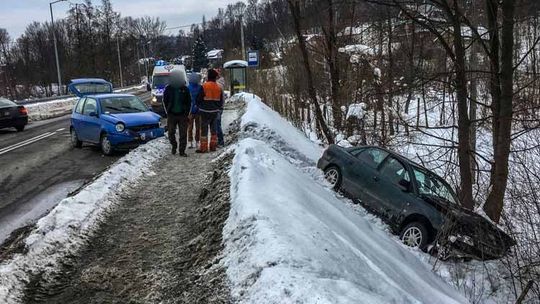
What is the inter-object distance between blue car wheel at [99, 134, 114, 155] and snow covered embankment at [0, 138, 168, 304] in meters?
3.83

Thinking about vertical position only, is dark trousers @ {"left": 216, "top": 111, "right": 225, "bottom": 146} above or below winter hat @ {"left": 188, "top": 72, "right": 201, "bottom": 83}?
below

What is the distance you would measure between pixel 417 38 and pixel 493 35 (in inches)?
485

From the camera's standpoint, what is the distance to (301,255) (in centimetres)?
417

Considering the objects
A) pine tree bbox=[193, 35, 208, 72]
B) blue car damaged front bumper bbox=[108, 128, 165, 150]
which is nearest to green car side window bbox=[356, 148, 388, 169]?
blue car damaged front bumper bbox=[108, 128, 165, 150]

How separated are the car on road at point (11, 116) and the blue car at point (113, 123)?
595 centimetres

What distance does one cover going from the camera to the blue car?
12.6 meters

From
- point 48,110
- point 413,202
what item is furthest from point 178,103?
point 48,110

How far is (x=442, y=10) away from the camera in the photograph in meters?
10.5

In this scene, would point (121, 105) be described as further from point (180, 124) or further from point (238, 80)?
point (238, 80)

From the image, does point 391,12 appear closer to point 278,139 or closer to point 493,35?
point 493,35

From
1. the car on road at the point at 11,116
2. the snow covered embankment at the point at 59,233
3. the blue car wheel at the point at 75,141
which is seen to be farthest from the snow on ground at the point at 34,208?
the car on road at the point at 11,116

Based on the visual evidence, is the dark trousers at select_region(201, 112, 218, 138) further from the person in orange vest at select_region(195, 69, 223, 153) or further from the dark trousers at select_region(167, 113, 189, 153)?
the dark trousers at select_region(167, 113, 189, 153)

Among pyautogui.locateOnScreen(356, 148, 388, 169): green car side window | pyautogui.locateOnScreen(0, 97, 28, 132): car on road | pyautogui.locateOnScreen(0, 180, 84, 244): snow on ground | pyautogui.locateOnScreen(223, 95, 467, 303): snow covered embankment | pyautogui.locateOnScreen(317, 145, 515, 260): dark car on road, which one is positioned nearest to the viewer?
pyautogui.locateOnScreen(223, 95, 467, 303): snow covered embankment

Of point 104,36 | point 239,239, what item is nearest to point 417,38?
point 239,239
